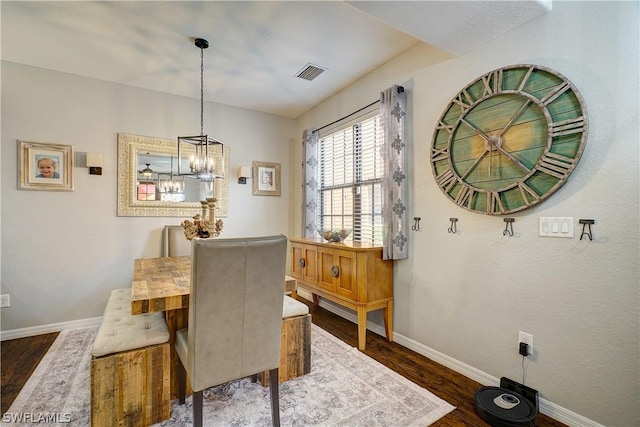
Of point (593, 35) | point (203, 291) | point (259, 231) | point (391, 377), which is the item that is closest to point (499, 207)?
point (593, 35)

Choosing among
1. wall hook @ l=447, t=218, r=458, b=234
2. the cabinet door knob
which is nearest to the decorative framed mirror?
the cabinet door knob

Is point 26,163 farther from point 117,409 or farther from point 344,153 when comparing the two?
point 344,153

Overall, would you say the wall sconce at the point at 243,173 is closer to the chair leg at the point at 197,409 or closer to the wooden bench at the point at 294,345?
the wooden bench at the point at 294,345

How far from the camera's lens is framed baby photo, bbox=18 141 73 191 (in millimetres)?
2861

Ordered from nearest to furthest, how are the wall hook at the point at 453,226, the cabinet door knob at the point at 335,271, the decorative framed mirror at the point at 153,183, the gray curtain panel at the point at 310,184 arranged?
the wall hook at the point at 453,226 → the cabinet door knob at the point at 335,271 → the decorative framed mirror at the point at 153,183 → the gray curtain panel at the point at 310,184

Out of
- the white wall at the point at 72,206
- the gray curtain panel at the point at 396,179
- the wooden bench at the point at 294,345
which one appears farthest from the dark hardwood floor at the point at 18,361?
the gray curtain panel at the point at 396,179

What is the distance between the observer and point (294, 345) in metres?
2.06

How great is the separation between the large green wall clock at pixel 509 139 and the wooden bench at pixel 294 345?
57.4 inches

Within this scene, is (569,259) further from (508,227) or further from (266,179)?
(266,179)

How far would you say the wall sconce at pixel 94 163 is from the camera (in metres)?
3.07

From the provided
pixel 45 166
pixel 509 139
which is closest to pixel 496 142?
pixel 509 139

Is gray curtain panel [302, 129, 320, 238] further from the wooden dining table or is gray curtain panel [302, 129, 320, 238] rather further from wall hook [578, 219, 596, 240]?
wall hook [578, 219, 596, 240]

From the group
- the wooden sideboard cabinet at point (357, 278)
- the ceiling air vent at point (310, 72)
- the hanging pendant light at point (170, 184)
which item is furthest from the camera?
the hanging pendant light at point (170, 184)

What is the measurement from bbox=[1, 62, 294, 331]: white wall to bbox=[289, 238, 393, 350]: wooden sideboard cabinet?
1.99 metres
